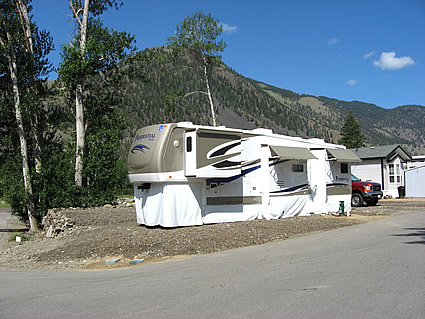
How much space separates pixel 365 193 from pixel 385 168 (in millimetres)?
9838

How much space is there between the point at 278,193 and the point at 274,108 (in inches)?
6104

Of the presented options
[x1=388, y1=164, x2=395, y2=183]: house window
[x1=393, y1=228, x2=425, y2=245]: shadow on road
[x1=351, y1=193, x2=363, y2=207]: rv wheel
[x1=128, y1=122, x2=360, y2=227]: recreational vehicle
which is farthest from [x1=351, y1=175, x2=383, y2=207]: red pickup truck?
[x1=393, y1=228, x2=425, y2=245]: shadow on road

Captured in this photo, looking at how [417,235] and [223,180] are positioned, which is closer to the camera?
[417,235]

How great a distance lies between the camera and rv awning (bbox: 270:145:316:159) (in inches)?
595

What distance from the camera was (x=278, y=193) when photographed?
15766 mm

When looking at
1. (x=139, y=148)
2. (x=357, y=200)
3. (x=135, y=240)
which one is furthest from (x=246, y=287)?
(x=357, y=200)

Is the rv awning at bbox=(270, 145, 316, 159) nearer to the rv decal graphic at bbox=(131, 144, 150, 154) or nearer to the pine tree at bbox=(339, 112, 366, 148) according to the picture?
the rv decal graphic at bbox=(131, 144, 150, 154)

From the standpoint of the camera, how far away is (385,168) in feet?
106

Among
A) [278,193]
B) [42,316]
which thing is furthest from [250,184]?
[42,316]

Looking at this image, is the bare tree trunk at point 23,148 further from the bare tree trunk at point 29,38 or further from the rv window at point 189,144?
the rv window at point 189,144

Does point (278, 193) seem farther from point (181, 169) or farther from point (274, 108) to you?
point (274, 108)

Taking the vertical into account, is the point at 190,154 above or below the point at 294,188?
above

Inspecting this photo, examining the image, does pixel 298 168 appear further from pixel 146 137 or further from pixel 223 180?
pixel 146 137

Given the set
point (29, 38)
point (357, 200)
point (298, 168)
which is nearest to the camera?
point (298, 168)
